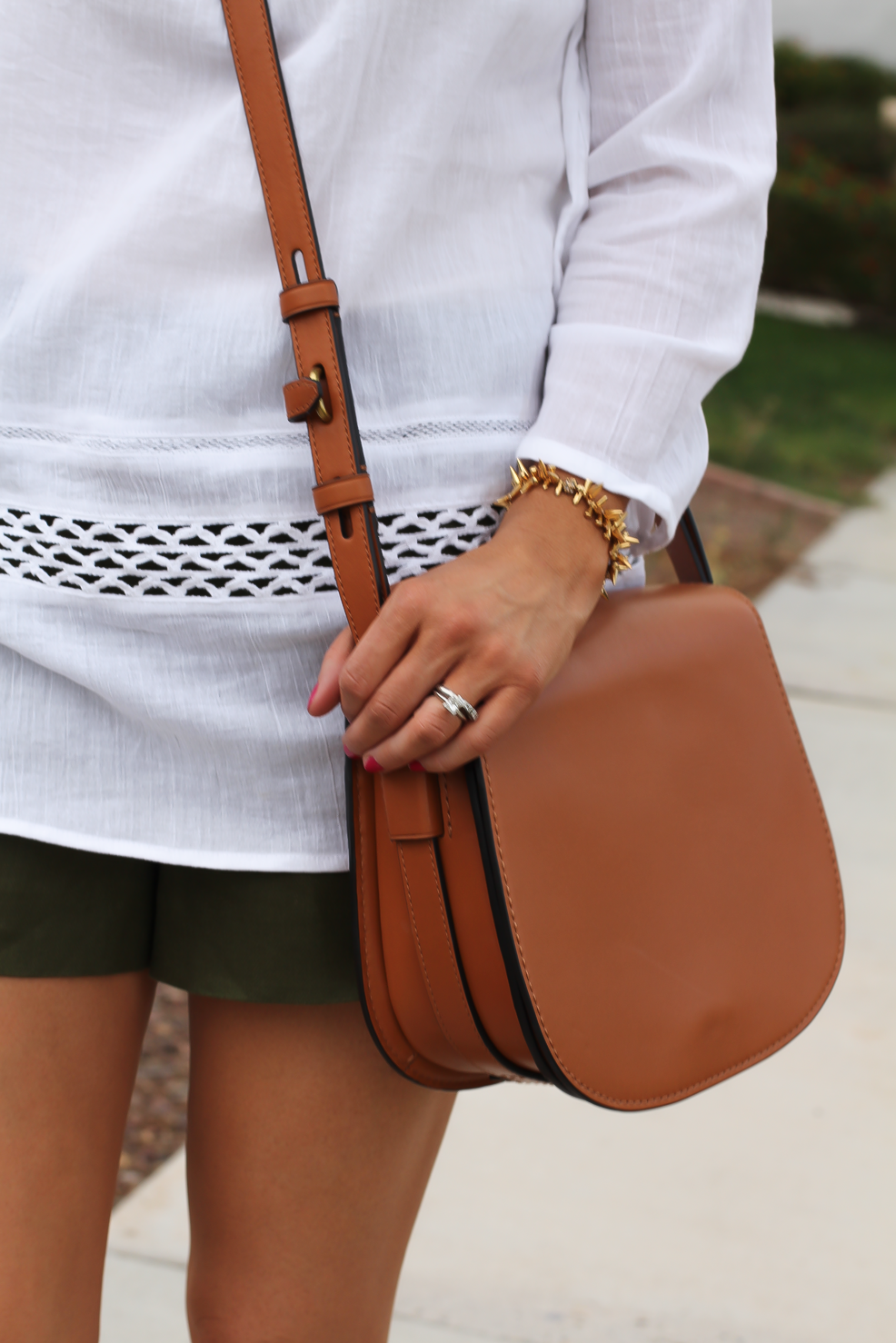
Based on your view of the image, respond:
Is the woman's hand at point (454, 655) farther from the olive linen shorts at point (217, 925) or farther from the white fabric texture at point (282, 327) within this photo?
the olive linen shorts at point (217, 925)

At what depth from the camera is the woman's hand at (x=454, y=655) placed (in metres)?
0.91

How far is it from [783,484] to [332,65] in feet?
19.0

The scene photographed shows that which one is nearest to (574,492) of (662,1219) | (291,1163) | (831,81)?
(291,1163)

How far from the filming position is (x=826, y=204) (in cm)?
1247

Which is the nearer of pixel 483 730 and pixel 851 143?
pixel 483 730

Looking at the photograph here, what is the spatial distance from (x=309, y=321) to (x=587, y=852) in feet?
1.49

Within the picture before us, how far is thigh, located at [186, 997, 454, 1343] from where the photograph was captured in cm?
111

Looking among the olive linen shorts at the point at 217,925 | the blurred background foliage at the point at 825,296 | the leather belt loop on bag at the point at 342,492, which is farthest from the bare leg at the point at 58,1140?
the blurred background foliage at the point at 825,296

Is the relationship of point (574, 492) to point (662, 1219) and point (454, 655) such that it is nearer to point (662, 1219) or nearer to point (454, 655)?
point (454, 655)

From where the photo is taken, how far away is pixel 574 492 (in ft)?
3.33

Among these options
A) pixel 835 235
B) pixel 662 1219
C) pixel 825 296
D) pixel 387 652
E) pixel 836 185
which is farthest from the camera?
pixel 825 296

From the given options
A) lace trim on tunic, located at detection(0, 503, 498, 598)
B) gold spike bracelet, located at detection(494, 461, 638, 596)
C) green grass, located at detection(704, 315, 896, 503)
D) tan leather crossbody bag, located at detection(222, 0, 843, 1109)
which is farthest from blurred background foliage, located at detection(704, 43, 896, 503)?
lace trim on tunic, located at detection(0, 503, 498, 598)

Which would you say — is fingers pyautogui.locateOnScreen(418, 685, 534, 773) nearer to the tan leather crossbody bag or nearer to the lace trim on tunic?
the tan leather crossbody bag

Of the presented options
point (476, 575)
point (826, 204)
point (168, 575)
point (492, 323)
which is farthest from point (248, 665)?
point (826, 204)
